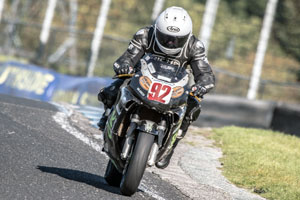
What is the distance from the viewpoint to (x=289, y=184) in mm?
8250

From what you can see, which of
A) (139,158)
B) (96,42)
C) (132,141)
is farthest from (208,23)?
(139,158)

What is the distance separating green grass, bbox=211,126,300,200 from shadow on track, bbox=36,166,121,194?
2.07 meters

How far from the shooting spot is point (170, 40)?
21.4 ft

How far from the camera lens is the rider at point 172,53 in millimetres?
6461

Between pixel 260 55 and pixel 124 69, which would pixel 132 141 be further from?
pixel 260 55

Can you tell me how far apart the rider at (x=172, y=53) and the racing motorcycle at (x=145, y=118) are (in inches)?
12.5

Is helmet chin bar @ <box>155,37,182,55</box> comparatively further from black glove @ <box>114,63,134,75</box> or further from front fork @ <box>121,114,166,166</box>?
front fork @ <box>121,114,166,166</box>

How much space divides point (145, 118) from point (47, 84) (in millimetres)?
9916

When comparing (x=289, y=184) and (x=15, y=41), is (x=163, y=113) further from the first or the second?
(x=15, y=41)

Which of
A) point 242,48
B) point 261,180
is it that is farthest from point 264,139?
point 242,48

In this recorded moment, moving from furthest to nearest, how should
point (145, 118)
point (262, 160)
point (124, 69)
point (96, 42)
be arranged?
point (96, 42) → point (262, 160) → point (124, 69) → point (145, 118)

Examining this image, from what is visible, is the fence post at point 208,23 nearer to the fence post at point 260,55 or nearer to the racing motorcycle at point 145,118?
the fence post at point 260,55

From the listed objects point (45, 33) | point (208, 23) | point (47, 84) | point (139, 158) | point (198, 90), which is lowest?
point (47, 84)

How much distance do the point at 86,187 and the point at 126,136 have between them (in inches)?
29.6
